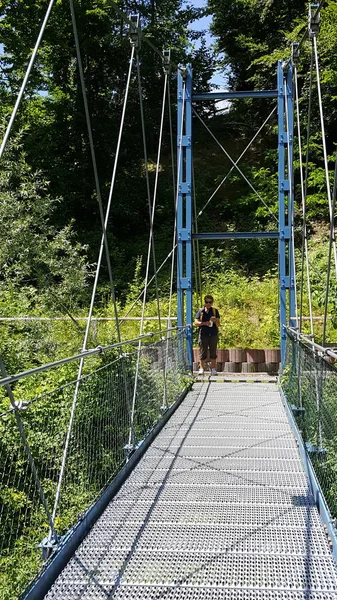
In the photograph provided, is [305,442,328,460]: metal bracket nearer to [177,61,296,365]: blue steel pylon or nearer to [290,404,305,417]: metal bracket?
[290,404,305,417]: metal bracket

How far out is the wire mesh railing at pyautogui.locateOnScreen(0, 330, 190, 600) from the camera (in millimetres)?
3297

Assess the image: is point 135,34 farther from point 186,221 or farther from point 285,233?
point 285,233

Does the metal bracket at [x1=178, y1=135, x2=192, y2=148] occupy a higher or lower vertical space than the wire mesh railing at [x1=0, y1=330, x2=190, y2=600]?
higher

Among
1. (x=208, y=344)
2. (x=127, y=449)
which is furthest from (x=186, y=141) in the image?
(x=127, y=449)

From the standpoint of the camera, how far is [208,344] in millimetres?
6879

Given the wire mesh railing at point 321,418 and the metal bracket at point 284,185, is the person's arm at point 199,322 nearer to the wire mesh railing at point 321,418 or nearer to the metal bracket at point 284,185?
the metal bracket at point 284,185

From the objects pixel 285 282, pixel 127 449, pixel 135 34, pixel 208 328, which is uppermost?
pixel 135 34

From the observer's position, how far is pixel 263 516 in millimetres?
2410

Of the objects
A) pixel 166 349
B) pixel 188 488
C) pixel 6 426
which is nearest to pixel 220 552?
pixel 188 488

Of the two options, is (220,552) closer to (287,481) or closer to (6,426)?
(287,481)

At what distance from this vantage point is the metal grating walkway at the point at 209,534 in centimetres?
185

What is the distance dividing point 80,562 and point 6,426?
239 centimetres

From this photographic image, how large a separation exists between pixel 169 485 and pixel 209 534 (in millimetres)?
634

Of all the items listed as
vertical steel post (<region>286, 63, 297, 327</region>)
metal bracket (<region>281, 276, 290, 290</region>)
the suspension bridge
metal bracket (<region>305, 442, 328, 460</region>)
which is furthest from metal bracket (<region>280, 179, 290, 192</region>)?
metal bracket (<region>305, 442, 328, 460</region>)
